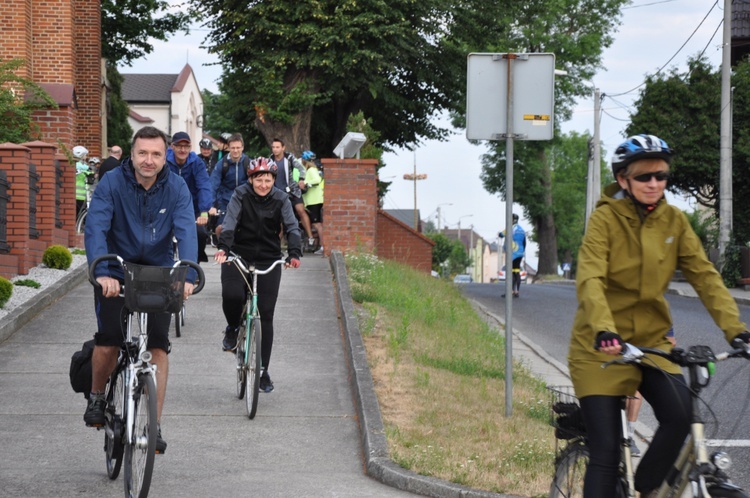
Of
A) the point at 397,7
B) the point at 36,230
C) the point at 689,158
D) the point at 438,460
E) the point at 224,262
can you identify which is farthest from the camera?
the point at 689,158

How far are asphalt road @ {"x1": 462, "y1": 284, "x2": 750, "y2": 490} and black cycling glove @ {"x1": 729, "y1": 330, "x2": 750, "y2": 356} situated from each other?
0.12 metres

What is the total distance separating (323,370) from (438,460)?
3.83 m

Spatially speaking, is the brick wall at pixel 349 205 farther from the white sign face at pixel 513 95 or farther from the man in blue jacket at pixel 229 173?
the white sign face at pixel 513 95

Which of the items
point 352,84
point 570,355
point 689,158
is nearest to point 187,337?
point 570,355

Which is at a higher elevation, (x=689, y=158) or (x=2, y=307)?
(x=689, y=158)

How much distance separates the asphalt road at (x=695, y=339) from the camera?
26.4ft

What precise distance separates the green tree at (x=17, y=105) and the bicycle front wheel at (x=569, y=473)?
15.5 meters

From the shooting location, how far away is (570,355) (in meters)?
4.86

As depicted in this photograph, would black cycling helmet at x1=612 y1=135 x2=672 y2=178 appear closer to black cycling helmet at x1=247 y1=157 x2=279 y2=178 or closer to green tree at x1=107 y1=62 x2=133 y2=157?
black cycling helmet at x1=247 y1=157 x2=279 y2=178

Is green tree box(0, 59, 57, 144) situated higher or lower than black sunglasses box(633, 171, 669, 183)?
higher

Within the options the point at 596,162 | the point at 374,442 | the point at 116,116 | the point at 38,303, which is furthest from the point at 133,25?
the point at 374,442

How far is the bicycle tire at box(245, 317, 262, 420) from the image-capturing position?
8820mm

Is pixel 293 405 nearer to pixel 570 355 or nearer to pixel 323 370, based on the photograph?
pixel 323 370

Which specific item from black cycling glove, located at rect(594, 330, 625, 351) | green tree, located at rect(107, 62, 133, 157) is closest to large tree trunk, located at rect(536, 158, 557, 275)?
green tree, located at rect(107, 62, 133, 157)
